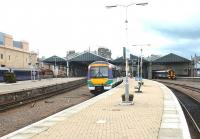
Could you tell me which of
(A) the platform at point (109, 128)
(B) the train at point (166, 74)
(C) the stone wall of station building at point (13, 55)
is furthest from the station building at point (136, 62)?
(A) the platform at point (109, 128)

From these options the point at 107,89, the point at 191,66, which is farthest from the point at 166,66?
the point at 107,89

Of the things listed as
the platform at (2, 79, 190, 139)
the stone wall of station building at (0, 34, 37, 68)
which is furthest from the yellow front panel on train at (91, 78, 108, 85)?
the stone wall of station building at (0, 34, 37, 68)

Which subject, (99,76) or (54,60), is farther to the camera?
(54,60)

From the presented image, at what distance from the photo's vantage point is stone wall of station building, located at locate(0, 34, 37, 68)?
296 ft

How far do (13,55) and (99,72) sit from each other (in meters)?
65.5

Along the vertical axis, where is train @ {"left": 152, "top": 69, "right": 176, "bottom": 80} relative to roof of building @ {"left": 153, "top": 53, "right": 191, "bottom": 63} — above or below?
below

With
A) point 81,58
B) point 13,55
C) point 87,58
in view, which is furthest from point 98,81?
point 81,58

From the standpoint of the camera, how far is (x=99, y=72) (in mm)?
36000

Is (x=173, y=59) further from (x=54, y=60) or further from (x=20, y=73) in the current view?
(x=20, y=73)

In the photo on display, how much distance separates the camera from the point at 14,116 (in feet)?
66.5

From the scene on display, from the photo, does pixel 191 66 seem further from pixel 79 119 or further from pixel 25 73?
pixel 79 119

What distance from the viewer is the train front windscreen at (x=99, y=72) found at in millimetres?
35906

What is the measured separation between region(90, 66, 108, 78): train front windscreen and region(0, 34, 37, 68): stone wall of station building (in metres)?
Answer: 54.5

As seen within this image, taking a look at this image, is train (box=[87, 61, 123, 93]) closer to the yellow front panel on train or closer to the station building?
the yellow front panel on train
